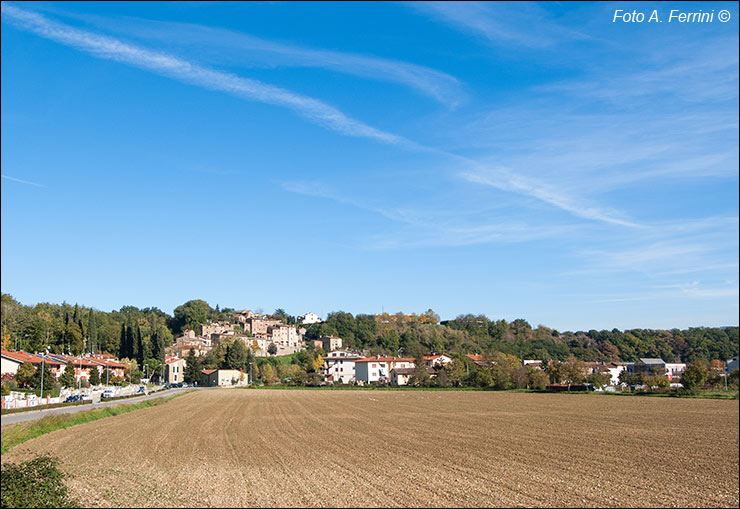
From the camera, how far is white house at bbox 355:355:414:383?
5251 inches

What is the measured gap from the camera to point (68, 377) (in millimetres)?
69438

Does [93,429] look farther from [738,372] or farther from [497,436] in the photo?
[738,372]

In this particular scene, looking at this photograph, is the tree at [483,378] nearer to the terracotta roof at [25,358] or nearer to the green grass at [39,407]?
the green grass at [39,407]

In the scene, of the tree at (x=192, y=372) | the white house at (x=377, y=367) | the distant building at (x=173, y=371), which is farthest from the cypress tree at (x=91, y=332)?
the white house at (x=377, y=367)

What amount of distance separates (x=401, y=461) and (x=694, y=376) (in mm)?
55511

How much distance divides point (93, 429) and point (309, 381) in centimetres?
8181

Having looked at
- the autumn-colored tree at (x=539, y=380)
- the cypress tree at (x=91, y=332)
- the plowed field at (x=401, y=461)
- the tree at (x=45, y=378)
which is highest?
the cypress tree at (x=91, y=332)

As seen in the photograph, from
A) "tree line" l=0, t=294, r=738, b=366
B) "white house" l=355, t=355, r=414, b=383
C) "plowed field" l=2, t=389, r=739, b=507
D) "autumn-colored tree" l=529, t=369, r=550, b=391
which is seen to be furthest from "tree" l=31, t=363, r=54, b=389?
"white house" l=355, t=355, r=414, b=383

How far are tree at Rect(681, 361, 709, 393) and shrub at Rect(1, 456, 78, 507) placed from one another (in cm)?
6427

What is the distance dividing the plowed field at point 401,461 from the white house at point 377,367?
9293 centimetres

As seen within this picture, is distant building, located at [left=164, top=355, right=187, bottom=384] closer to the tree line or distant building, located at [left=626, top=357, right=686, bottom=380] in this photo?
the tree line

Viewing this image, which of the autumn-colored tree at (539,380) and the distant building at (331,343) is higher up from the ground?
the distant building at (331,343)

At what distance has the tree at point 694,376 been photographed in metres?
65.1

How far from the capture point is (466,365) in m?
109
